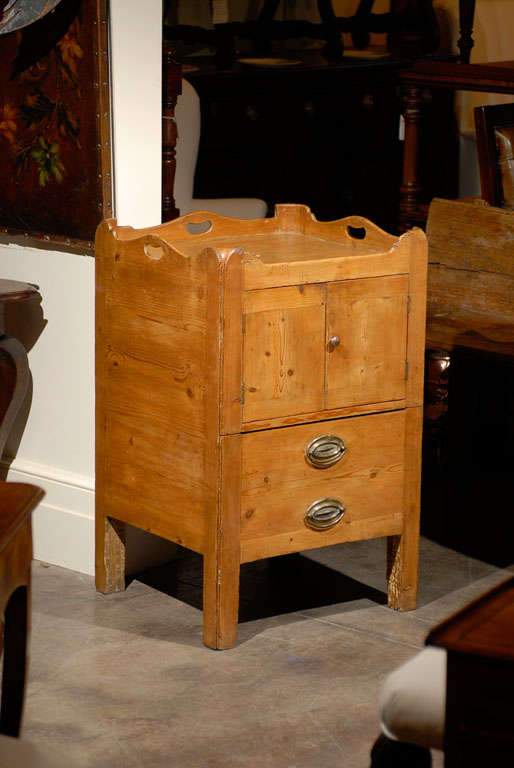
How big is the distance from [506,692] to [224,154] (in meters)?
4.98

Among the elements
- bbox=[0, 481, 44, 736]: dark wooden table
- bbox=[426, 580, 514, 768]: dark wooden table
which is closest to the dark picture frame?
bbox=[0, 481, 44, 736]: dark wooden table

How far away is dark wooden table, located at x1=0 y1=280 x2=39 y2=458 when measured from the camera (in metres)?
3.17

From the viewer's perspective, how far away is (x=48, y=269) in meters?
3.29

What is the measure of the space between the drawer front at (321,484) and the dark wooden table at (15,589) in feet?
3.22

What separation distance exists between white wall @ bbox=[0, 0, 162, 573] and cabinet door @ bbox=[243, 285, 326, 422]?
0.62 metres

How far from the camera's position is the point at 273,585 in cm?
321

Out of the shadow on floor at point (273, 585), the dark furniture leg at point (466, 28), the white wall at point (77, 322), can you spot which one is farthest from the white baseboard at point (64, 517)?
the dark furniture leg at point (466, 28)

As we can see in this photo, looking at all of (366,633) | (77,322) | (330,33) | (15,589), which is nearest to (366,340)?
(366,633)

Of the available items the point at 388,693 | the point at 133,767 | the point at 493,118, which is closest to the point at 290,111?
the point at 493,118

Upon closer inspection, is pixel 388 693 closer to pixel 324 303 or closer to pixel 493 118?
pixel 324 303

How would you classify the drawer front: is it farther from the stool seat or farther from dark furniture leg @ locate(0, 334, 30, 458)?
the stool seat

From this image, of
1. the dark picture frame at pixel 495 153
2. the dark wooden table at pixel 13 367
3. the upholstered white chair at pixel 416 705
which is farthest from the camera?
the dark picture frame at pixel 495 153

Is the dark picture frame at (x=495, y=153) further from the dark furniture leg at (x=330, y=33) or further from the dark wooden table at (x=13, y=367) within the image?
the dark furniture leg at (x=330, y=33)

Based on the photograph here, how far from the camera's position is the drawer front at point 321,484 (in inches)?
110
